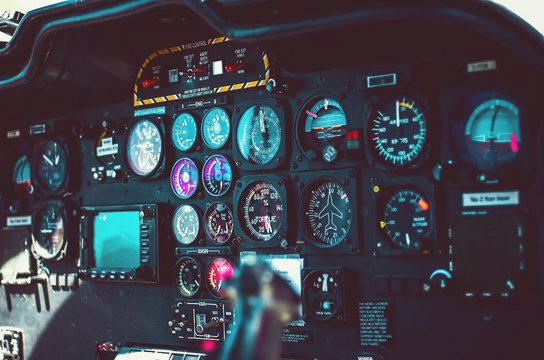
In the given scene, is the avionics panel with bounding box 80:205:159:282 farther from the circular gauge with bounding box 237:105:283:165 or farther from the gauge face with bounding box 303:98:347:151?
the gauge face with bounding box 303:98:347:151

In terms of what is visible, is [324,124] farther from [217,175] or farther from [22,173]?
[22,173]

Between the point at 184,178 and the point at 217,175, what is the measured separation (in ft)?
0.83

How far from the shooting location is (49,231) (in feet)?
15.8

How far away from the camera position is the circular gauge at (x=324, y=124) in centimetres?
358

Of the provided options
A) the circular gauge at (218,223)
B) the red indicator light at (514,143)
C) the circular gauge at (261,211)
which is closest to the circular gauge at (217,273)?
the circular gauge at (218,223)

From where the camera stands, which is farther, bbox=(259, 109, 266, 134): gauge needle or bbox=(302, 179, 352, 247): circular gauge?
bbox=(259, 109, 266, 134): gauge needle

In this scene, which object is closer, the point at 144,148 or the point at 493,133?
the point at 493,133

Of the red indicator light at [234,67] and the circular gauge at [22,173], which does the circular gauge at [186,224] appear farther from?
the circular gauge at [22,173]

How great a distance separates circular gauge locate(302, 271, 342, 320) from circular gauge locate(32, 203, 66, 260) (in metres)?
1.95

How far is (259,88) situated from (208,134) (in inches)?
17.4

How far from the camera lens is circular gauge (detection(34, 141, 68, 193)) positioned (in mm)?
4742

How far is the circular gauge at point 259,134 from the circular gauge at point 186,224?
51cm

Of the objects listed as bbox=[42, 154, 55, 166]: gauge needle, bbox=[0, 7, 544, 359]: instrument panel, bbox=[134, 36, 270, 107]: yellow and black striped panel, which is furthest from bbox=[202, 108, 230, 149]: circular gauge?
bbox=[42, 154, 55, 166]: gauge needle

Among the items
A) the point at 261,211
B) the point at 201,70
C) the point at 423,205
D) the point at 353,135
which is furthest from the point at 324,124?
the point at 201,70
